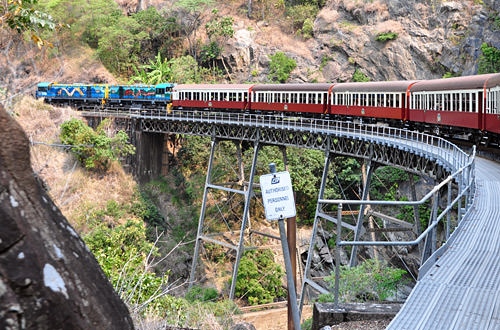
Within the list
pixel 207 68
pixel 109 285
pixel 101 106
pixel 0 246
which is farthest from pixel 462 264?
pixel 207 68

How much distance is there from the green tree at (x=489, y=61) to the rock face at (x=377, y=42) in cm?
98

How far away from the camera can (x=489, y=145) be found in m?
20.7

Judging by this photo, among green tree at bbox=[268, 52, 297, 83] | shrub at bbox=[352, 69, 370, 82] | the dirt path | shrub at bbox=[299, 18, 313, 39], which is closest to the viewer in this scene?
the dirt path

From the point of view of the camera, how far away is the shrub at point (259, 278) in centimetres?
2997

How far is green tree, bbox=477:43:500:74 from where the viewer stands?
117 ft

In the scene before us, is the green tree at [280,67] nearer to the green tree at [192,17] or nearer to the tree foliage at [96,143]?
the green tree at [192,17]

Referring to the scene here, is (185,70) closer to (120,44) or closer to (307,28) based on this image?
(120,44)

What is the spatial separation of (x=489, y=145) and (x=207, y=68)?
3396cm

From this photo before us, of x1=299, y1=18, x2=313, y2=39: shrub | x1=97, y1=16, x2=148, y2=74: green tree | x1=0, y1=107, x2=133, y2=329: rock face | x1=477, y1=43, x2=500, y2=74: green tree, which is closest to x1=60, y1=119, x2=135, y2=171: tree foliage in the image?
x1=97, y1=16, x2=148, y2=74: green tree

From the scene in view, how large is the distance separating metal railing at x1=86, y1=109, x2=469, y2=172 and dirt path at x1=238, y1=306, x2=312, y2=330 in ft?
32.4

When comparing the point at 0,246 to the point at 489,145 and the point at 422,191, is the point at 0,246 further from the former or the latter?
the point at 422,191

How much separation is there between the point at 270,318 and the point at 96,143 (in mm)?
15325

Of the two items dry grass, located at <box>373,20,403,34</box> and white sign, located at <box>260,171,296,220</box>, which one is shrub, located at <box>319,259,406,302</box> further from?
dry grass, located at <box>373,20,403,34</box>

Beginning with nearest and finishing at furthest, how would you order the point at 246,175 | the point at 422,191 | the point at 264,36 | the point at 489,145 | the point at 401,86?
the point at 489,145, the point at 401,86, the point at 422,191, the point at 246,175, the point at 264,36
